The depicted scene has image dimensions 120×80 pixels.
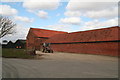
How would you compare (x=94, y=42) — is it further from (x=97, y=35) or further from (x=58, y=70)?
(x=58, y=70)

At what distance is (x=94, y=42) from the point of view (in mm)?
29359

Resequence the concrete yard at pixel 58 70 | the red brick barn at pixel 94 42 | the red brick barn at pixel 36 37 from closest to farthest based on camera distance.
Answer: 1. the concrete yard at pixel 58 70
2. the red brick barn at pixel 94 42
3. the red brick barn at pixel 36 37

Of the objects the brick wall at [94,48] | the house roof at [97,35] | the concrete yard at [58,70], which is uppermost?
the house roof at [97,35]

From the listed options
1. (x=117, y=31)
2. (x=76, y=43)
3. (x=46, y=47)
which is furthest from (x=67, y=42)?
(x=117, y=31)

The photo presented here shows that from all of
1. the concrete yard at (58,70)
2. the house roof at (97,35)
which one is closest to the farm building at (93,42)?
the house roof at (97,35)

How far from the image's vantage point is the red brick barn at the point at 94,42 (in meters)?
26.1

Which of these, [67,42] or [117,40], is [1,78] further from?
[67,42]

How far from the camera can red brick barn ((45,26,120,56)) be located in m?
26.1

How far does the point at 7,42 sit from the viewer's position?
237ft

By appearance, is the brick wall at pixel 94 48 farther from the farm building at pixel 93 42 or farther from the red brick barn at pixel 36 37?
the red brick barn at pixel 36 37

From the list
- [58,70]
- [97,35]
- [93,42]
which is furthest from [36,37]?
[58,70]

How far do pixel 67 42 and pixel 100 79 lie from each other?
2943 cm

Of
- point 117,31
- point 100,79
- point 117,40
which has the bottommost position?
point 100,79

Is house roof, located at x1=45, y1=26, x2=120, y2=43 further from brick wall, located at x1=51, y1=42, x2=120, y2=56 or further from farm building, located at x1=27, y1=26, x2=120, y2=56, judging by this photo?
brick wall, located at x1=51, y1=42, x2=120, y2=56
